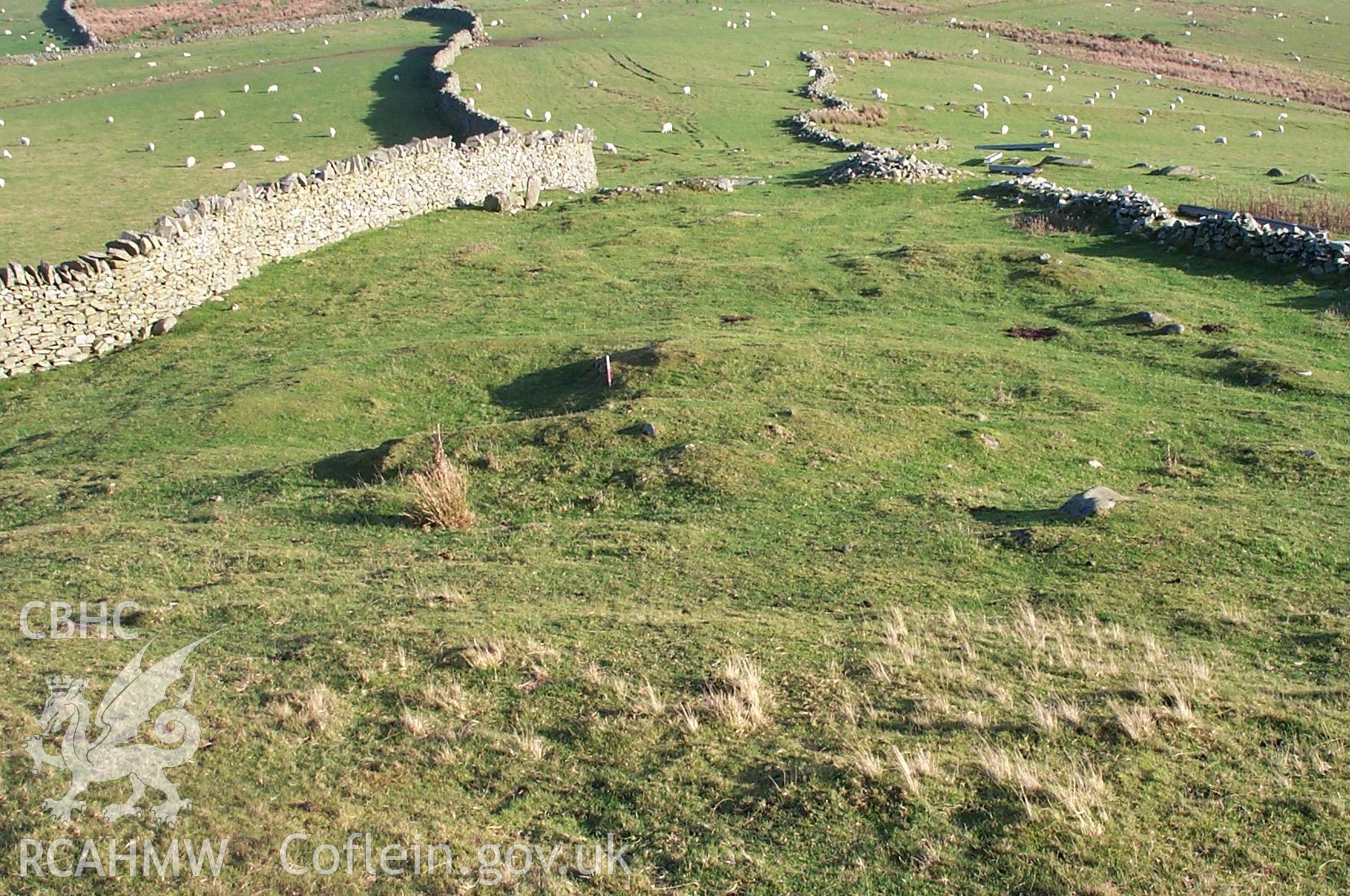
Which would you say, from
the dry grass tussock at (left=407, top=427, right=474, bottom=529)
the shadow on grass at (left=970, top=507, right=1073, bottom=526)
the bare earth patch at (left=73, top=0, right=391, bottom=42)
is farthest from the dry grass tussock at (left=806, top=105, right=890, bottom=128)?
the bare earth patch at (left=73, top=0, right=391, bottom=42)

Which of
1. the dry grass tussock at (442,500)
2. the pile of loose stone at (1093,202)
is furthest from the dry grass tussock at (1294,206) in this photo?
the dry grass tussock at (442,500)

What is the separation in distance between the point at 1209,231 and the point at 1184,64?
53.5 metres

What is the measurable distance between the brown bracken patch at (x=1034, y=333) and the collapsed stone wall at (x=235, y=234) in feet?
58.0

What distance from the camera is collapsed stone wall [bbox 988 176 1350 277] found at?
22.1 metres

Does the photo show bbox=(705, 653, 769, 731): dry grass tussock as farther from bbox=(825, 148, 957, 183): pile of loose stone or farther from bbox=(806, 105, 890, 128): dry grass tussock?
bbox=(806, 105, 890, 128): dry grass tussock

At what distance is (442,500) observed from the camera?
12570mm

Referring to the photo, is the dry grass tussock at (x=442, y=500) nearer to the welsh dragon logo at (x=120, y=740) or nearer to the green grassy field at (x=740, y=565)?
the green grassy field at (x=740, y=565)

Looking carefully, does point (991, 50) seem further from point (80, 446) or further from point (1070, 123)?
point (80, 446)

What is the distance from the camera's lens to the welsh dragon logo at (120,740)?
7.12 meters

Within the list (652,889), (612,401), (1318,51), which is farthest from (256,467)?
(1318,51)

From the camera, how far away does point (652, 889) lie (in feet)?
20.4

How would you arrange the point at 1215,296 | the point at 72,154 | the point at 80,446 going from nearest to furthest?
the point at 80,446
the point at 1215,296
the point at 72,154

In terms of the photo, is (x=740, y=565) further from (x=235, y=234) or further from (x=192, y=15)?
(x=192, y=15)

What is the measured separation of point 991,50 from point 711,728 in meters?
72.0
